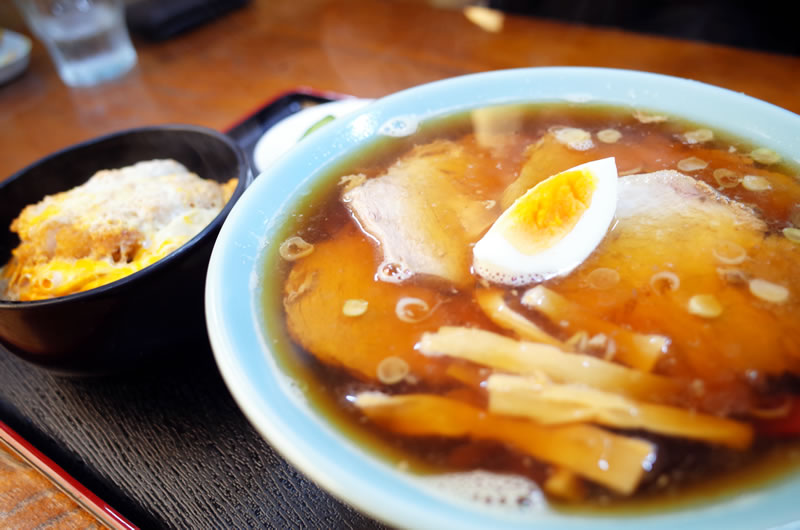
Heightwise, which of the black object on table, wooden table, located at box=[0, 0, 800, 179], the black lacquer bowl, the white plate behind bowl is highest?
the white plate behind bowl

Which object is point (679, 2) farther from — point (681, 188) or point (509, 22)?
point (681, 188)

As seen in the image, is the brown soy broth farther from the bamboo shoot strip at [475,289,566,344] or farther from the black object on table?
the black object on table

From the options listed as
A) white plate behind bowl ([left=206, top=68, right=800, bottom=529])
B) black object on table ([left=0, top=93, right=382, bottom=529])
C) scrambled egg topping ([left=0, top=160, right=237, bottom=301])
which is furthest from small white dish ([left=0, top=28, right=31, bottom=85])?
white plate behind bowl ([left=206, top=68, right=800, bottom=529])

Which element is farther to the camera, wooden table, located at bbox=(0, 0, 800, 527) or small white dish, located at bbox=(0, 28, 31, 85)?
small white dish, located at bbox=(0, 28, 31, 85)

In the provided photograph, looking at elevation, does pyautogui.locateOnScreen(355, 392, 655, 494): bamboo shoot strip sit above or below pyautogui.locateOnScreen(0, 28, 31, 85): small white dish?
above

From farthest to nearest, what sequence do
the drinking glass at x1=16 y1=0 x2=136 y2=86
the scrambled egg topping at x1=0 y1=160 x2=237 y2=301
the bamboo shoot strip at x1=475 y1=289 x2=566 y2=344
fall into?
the drinking glass at x1=16 y1=0 x2=136 y2=86 → the scrambled egg topping at x1=0 y1=160 x2=237 y2=301 → the bamboo shoot strip at x1=475 y1=289 x2=566 y2=344

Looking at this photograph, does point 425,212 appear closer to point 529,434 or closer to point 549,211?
point 549,211
